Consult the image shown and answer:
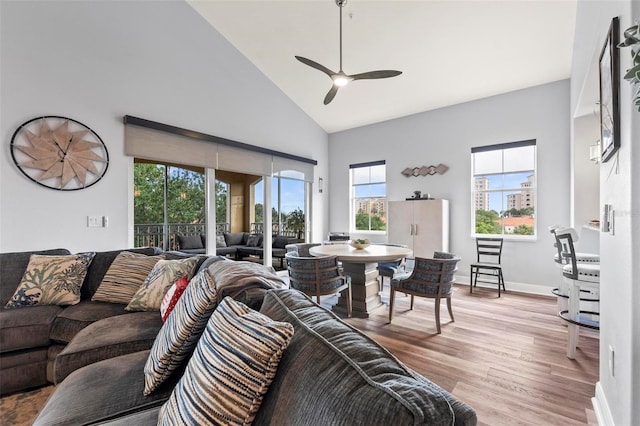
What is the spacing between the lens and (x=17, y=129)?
2.79m

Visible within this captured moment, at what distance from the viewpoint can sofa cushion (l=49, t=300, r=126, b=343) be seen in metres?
2.01

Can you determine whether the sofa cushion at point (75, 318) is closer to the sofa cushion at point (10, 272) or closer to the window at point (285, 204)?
the sofa cushion at point (10, 272)

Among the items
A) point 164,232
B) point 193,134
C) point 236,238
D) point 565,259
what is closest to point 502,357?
point 565,259

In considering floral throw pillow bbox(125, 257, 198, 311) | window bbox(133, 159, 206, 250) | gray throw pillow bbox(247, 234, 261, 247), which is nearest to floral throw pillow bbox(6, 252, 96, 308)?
floral throw pillow bbox(125, 257, 198, 311)

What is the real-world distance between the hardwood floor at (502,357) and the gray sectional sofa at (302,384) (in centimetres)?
156

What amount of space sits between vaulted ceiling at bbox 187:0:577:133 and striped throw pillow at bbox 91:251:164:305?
334 cm

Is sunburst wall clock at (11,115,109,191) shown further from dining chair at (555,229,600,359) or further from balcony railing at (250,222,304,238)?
dining chair at (555,229,600,359)

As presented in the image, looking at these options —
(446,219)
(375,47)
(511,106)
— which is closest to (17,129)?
(375,47)

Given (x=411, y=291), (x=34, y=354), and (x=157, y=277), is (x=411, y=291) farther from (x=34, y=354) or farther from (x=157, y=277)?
(x=34, y=354)

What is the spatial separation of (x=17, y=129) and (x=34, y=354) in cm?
217

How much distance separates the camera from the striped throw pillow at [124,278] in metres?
2.35

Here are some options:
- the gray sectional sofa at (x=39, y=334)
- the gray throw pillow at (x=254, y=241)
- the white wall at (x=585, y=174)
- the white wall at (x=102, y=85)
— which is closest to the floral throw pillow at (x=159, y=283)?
the gray sectional sofa at (x=39, y=334)

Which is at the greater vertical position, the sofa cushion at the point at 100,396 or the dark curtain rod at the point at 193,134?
the dark curtain rod at the point at 193,134

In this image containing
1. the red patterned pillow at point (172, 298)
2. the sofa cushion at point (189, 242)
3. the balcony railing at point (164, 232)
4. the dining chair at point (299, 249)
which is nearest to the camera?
the red patterned pillow at point (172, 298)
